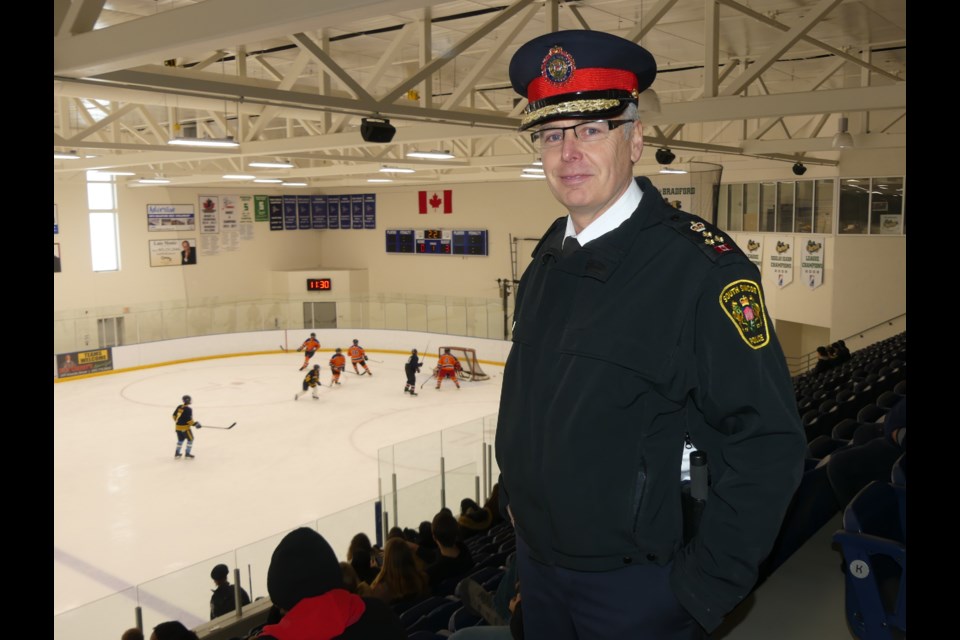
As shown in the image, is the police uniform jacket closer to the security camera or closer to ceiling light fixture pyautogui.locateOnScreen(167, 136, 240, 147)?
ceiling light fixture pyautogui.locateOnScreen(167, 136, 240, 147)

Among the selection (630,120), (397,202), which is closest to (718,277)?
(630,120)

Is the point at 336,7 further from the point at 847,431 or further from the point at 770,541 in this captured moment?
the point at 847,431

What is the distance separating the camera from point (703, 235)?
1.48 metres

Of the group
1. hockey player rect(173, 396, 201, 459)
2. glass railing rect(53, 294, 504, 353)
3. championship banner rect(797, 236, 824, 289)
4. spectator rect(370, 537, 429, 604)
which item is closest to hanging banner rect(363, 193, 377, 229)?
glass railing rect(53, 294, 504, 353)

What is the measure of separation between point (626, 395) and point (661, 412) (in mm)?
79

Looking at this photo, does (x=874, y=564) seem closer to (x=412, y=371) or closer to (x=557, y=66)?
(x=557, y=66)

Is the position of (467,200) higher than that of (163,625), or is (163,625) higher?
(467,200)

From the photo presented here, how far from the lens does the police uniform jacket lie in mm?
1388

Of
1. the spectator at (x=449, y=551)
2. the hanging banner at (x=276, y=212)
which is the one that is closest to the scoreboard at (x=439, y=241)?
the hanging banner at (x=276, y=212)

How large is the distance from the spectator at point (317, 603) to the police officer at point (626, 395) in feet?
3.32

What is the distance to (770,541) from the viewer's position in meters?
1.39

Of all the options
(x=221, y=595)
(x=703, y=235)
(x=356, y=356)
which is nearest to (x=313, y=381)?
(x=356, y=356)

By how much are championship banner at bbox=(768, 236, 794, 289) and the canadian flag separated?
12.3m
